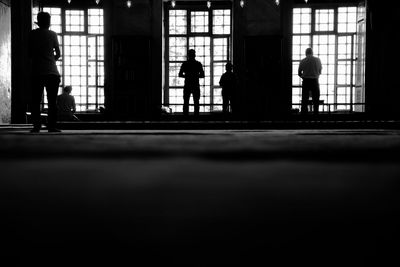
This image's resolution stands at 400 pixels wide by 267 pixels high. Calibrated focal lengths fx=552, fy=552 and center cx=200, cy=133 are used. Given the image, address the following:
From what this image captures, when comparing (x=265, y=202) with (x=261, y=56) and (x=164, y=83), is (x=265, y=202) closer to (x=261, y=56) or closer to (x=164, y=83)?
(x=261, y=56)

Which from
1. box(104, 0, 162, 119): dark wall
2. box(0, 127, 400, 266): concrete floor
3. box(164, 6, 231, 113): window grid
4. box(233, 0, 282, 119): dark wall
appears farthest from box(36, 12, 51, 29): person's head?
box(164, 6, 231, 113): window grid

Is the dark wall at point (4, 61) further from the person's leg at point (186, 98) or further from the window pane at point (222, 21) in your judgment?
the window pane at point (222, 21)

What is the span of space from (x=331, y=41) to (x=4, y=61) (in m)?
7.89

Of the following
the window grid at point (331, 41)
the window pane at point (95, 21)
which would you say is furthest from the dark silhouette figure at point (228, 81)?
the window pane at point (95, 21)

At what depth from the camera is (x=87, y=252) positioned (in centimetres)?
80

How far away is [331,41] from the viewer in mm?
13961

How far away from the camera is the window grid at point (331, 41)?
13867mm

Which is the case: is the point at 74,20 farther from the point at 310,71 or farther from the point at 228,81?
the point at 310,71

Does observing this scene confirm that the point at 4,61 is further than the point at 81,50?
No

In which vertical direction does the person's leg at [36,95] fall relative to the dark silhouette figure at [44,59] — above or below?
below

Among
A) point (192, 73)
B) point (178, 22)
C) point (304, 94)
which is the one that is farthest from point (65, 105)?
point (178, 22)

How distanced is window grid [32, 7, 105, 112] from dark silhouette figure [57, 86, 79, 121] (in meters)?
3.88

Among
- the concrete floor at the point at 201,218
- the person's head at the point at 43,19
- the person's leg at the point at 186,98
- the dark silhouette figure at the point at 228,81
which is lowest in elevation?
the concrete floor at the point at 201,218

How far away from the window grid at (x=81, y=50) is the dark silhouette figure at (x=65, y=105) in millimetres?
3880
